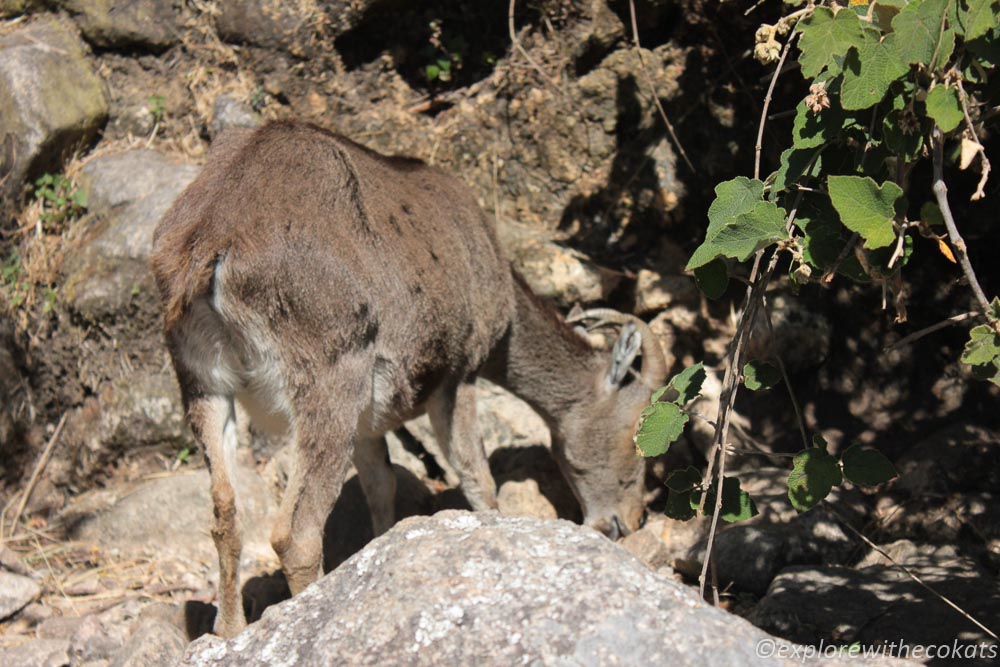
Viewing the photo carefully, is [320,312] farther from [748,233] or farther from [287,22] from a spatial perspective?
[287,22]

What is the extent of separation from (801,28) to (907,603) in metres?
2.50

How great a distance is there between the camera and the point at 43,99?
7.02 m

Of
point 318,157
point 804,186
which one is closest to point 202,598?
point 318,157

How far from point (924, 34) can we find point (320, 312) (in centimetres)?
273

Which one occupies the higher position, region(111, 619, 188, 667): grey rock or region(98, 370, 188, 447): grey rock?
region(98, 370, 188, 447): grey rock

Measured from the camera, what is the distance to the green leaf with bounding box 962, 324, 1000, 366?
306 cm

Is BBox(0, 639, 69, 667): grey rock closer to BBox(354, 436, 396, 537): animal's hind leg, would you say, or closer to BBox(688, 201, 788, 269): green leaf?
BBox(354, 436, 396, 537): animal's hind leg

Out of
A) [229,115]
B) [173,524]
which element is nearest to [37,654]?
[173,524]

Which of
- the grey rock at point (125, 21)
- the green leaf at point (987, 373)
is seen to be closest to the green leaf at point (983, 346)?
the green leaf at point (987, 373)

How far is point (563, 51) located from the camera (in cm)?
736

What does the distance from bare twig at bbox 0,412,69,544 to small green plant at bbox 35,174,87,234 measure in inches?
52.5

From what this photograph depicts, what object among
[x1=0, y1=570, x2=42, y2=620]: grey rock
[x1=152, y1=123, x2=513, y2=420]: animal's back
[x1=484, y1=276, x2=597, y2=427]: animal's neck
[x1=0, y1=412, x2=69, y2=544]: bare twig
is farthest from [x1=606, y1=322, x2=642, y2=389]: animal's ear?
[x1=0, y1=412, x2=69, y2=544]: bare twig

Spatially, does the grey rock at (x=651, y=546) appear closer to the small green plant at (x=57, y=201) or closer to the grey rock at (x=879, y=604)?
the grey rock at (x=879, y=604)

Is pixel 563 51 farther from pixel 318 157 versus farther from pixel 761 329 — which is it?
pixel 318 157
